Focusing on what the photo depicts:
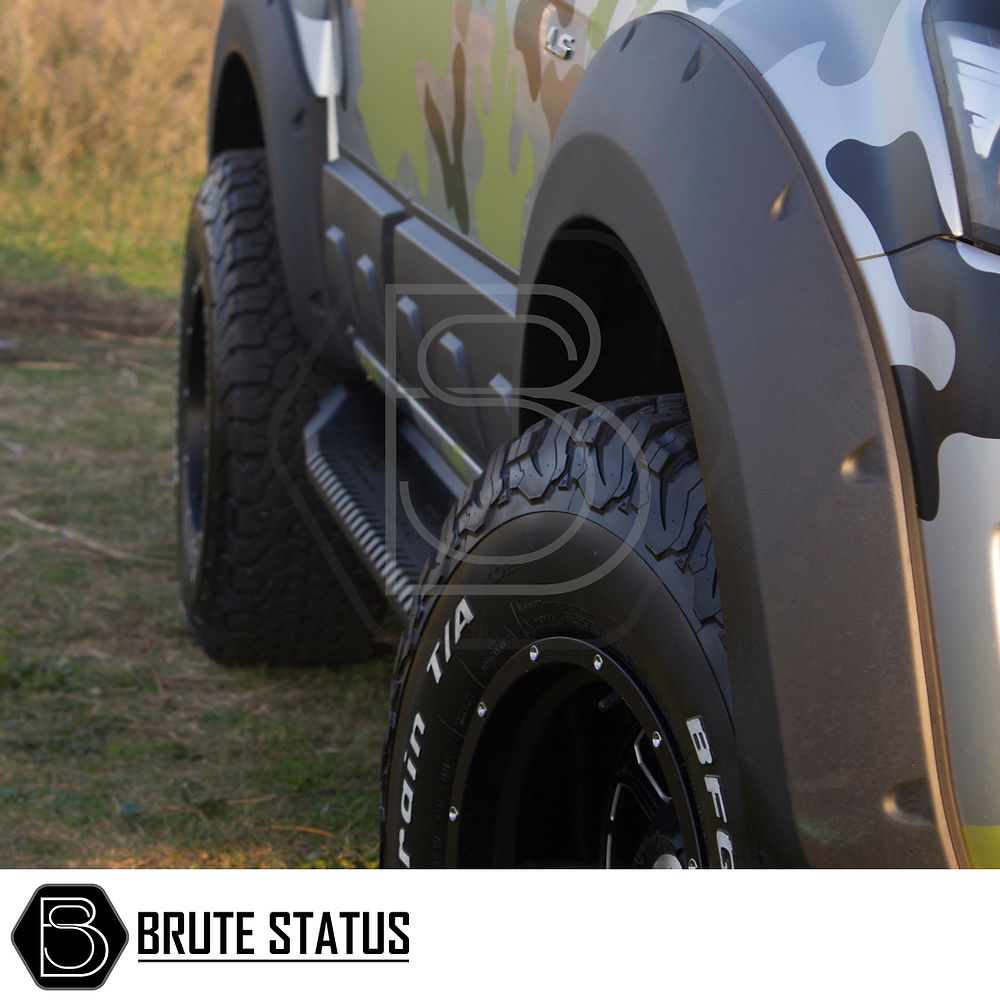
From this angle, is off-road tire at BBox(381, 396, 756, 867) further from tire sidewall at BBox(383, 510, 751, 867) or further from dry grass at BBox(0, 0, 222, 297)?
dry grass at BBox(0, 0, 222, 297)

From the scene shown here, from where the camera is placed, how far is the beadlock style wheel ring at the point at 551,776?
1415 mm

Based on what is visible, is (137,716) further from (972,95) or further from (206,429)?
(972,95)

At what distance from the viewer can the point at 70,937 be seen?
1175 mm

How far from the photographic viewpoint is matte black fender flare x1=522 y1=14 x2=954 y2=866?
3.01 ft

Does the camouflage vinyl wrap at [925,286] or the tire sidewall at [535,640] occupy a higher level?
the camouflage vinyl wrap at [925,286]

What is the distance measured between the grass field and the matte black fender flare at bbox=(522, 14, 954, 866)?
4.97 feet

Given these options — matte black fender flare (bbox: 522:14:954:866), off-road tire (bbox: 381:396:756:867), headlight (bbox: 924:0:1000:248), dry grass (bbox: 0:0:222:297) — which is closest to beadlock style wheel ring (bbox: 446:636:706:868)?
off-road tire (bbox: 381:396:756:867)

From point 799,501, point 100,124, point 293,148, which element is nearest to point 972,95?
point 799,501

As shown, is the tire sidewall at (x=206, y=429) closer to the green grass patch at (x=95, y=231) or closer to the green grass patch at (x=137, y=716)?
the green grass patch at (x=137, y=716)

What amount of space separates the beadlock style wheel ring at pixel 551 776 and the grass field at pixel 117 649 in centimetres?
88

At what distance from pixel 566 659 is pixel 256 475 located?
5.56ft

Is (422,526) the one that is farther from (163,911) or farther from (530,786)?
(163,911)

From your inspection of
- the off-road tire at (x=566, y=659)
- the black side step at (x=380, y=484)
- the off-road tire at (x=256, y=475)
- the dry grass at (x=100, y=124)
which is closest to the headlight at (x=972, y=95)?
the off-road tire at (x=566, y=659)

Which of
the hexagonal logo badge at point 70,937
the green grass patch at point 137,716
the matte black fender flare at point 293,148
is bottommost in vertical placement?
the green grass patch at point 137,716
